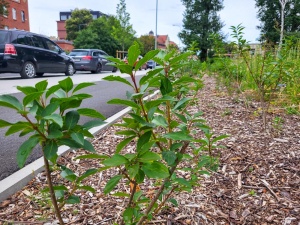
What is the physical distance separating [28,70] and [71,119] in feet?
34.0

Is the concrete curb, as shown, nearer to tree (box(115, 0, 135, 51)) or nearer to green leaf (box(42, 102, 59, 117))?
green leaf (box(42, 102, 59, 117))

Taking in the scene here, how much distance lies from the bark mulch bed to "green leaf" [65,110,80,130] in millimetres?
934

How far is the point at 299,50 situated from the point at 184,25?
101ft

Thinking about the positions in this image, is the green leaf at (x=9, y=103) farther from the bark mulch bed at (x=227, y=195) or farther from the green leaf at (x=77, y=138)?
the bark mulch bed at (x=227, y=195)

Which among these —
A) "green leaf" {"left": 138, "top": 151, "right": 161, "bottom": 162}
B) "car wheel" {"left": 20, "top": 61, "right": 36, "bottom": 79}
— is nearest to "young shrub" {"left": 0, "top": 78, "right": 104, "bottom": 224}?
"green leaf" {"left": 138, "top": 151, "right": 161, "bottom": 162}

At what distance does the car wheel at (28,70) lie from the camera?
32.4 feet

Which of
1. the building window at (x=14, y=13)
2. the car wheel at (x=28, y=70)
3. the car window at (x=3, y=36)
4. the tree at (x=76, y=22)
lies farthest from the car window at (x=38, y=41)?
the tree at (x=76, y=22)

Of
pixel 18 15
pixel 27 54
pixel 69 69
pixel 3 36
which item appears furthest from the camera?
pixel 18 15

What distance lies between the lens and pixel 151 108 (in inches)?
35.2

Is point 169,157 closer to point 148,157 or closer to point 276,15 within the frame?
point 148,157

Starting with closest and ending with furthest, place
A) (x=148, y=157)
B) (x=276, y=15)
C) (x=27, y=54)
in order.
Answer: (x=148, y=157) < (x=27, y=54) < (x=276, y=15)

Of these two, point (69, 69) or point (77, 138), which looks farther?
point (69, 69)

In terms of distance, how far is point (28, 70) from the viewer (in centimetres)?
1010

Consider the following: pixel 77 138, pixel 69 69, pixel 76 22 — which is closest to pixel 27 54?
pixel 69 69
